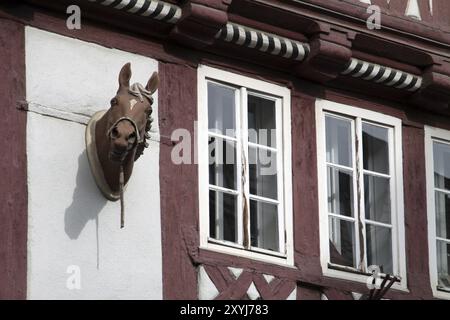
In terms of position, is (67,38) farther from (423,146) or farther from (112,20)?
(423,146)

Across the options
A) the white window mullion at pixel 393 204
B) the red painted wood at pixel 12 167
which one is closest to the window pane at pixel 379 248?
the white window mullion at pixel 393 204

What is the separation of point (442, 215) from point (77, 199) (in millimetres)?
3779

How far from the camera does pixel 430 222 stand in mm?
21203

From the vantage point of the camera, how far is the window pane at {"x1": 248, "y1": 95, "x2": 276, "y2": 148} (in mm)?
20328

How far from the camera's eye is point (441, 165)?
21562mm

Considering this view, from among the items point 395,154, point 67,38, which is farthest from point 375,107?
point 67,38

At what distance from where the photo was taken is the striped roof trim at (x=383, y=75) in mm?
20922

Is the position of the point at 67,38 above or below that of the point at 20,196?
above

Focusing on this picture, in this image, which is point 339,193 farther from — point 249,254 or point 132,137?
point 132,137

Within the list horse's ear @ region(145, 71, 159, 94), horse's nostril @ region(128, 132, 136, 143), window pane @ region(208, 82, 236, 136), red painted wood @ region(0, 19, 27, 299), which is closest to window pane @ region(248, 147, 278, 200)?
window pane @ region(208, 82, 236, 136)

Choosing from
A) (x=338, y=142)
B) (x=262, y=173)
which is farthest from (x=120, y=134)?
(x=338, y=142)

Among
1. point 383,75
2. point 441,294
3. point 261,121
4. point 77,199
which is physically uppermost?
point 383,75

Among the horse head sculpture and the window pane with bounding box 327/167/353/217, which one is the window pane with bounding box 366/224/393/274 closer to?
the window pane with bounding box 327/167/353/217
